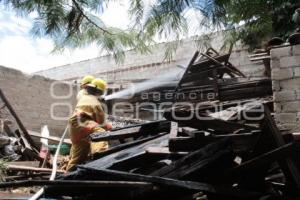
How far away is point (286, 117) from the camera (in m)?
5.70

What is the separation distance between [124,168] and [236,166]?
37.7 inches

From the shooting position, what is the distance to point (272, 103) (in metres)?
5.95

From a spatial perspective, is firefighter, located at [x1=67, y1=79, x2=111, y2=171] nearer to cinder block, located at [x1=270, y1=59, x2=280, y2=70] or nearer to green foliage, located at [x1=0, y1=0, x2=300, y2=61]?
green foliage, located at [x1=0, y1=0, x2=300, y2=61]

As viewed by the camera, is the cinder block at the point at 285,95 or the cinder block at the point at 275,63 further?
the cinder block at the point at 275,63

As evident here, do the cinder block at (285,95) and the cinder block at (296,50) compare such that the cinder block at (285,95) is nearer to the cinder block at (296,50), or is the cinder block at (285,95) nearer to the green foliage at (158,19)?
A: the cinder block at (296,50)

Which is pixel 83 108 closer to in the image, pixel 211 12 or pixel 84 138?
pixel 84 138

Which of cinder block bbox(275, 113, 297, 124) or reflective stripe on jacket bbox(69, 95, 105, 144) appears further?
cinder block bbox(275, 113, 297, 124)

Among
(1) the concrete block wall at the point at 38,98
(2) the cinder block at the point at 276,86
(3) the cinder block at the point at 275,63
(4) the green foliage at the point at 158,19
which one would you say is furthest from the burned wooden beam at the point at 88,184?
(1) the concrete block wall at the point at 38,98

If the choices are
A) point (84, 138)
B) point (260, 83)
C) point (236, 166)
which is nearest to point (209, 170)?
point (236, 166)

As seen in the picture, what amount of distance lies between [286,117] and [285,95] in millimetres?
333

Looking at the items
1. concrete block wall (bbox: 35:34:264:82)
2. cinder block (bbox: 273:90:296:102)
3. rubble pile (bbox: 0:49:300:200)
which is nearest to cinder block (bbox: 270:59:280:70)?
cinder block (bbox: 273:90:296:102)

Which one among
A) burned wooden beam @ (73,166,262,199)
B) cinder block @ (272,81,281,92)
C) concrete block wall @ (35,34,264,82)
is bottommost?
burned wooden beam @ (73,166,262,199)

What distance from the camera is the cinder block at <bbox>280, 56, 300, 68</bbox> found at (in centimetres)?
573

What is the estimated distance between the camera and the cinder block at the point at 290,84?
5.70 metres
